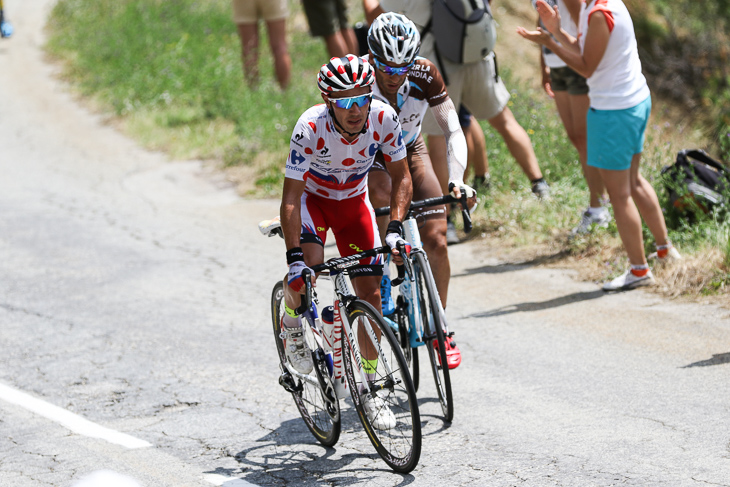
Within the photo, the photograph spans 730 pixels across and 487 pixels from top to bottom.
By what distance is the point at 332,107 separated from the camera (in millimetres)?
4531

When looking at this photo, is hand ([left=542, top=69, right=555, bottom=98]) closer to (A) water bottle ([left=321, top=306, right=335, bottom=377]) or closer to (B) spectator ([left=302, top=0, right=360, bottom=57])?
(B) spectator ([left=302, top=0, right=360, bottom=57])

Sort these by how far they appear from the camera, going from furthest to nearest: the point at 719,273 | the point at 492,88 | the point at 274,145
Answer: the point at 274,145
the point at 492,88
the point at 719,273

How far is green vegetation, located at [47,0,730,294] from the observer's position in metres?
7.62

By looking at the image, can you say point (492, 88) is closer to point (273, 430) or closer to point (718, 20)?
point (273, 430)

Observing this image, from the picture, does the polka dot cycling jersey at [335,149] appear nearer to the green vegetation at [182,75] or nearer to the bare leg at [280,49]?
the green vegetation at [182,75]

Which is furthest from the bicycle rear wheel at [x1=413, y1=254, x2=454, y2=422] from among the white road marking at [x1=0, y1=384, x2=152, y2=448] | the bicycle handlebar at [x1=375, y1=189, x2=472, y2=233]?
the white road marking at [x1=0, y1=384, x2=152, y2=448]

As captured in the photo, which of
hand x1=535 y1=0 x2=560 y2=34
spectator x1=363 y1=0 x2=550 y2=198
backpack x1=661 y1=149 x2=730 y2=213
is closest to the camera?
hand x1=535 y1=0 x2=560 y2=34

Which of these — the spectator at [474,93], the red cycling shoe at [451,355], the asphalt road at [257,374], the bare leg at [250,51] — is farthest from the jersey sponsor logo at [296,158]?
the bare leg at [250,51]

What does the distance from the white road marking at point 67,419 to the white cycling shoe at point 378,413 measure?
1.31m

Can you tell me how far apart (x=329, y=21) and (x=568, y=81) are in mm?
4816

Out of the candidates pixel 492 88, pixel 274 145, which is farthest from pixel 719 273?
pixel 274 145

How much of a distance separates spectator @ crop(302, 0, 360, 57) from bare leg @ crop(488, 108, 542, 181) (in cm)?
392

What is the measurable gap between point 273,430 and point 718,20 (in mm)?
13669

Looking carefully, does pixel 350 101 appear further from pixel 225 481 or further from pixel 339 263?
pixel 225 481
